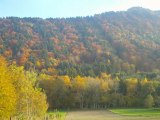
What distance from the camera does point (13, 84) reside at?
48.0 meters

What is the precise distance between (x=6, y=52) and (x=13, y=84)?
13625 cm

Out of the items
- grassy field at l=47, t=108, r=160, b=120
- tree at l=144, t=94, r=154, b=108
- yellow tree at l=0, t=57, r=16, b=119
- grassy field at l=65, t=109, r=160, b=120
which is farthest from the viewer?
tree at l=144, t=94, r=154, b=108

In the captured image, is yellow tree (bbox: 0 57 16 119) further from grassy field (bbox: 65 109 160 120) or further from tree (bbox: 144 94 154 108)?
tree (bbox: 144 94 154 108)

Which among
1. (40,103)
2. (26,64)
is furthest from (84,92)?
(40,103)

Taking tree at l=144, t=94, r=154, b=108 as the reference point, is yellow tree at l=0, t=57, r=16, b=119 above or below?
above

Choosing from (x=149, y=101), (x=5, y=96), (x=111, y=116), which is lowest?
(x=111, y=116)

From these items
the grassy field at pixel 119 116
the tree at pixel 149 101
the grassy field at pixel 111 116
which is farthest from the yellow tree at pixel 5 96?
the tree at pixel 149 101

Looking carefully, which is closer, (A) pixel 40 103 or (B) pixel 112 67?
(A) pixel 40 103

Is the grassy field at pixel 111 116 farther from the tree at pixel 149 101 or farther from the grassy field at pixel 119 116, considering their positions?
the tree at pixel 149 101

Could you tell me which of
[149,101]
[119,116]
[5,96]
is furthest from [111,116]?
[5,96]

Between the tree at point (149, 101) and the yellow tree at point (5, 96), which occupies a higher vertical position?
the yellow tree at point (5, 96)

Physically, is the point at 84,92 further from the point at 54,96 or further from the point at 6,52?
the point at 6,52

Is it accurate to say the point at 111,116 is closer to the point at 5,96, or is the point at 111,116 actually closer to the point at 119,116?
the point at 119,116

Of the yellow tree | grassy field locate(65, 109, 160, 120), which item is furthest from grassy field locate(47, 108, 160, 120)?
the yellow tree
